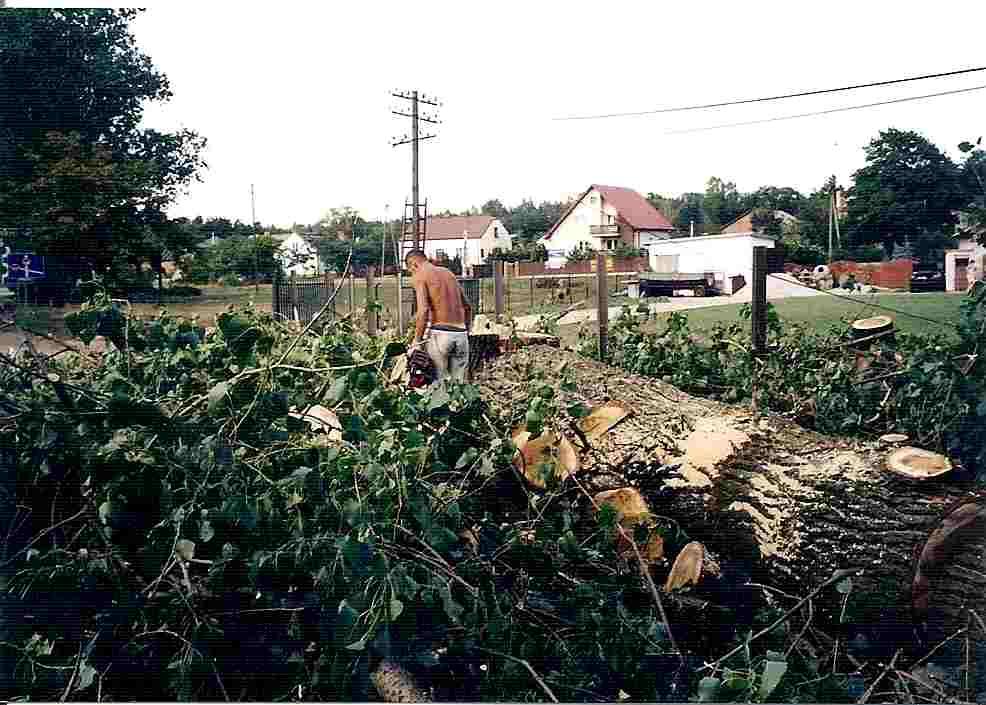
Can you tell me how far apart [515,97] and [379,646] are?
1.74 m

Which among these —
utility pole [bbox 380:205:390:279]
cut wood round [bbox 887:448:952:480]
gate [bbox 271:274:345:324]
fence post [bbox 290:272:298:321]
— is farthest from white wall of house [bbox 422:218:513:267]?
cut wood round [bbox 887:448:952:480]

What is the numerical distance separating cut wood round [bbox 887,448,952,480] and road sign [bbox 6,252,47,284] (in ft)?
9.17

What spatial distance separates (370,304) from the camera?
298cm

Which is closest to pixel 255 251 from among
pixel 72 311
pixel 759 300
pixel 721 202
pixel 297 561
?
pixel 72 311

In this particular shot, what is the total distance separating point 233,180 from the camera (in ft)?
9.77

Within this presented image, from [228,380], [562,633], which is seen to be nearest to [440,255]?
[228,380]

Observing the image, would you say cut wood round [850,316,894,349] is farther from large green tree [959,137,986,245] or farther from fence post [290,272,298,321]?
fence post [290,272,298,321]

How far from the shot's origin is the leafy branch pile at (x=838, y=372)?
9.43ft

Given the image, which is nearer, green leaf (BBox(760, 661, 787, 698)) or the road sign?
green leaf (BBox(760, 661, 787, 698))

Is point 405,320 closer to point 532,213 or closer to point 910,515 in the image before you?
point 532,213

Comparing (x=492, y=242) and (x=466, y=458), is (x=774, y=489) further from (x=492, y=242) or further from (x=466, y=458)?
(x=492, y=242)

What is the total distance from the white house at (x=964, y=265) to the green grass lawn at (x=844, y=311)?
0.13 feet

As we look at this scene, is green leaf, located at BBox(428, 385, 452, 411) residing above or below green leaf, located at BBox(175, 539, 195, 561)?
above

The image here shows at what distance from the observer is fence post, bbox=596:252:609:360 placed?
122 inches
